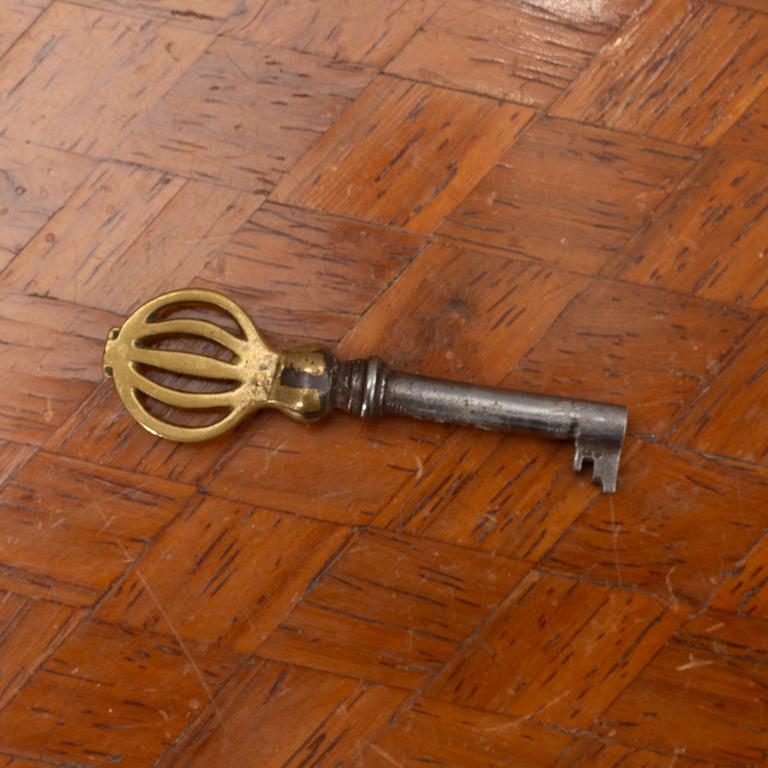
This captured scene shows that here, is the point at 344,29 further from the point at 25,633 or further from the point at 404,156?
the point at 25,633

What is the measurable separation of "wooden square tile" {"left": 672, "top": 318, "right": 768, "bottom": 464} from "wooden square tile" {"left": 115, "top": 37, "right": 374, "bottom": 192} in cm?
66

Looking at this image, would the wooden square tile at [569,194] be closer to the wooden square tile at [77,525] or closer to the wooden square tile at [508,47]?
the wooden square tile at [508,47]

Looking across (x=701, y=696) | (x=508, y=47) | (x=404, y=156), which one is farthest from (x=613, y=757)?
(x=508, y=47)

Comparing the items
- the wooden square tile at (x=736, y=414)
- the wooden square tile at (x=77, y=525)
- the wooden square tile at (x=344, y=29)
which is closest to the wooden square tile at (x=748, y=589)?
the wooden square tile at (x=736, y=414)

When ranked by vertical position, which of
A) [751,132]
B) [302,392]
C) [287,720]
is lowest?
[287,720]

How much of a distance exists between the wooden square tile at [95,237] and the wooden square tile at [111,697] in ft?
1.57

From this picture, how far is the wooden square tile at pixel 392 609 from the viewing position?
4.49 feet

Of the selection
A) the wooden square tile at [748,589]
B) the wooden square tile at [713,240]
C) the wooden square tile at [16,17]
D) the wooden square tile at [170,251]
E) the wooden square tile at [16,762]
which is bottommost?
the wooden square tile at [16,762]

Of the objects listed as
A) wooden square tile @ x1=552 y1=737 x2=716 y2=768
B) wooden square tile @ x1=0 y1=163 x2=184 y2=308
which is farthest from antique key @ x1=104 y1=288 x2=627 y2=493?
wooden square tile @ x1=552 y1=737 x2=716 y2=768

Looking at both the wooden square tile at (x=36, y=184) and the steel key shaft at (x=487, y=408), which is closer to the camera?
the steel key shaft at (x=487, y=408)

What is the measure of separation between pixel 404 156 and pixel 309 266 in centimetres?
21

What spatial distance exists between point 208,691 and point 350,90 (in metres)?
0.87

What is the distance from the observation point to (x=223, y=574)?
1384 millimetres

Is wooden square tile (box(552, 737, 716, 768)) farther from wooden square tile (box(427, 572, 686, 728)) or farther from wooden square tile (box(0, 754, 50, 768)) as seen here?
wooden square tile (box(0, 754, 50, 768))
